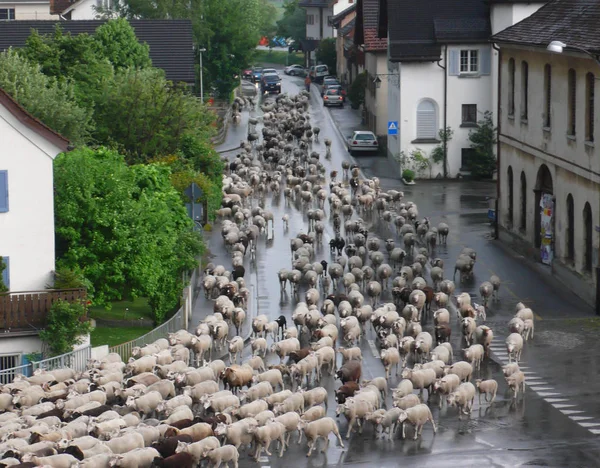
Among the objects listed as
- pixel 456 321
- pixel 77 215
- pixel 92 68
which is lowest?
pixel 456 321

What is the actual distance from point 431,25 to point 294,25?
90.4m

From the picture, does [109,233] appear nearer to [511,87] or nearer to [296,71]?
[511,87]

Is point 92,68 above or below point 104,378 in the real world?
above

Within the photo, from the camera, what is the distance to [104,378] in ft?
114

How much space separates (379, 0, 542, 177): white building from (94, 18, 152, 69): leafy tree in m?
15.0

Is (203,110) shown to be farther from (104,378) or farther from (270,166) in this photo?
(104,378)

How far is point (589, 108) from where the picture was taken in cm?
4844

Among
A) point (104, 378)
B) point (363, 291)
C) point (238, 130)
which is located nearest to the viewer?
point (104, 378)

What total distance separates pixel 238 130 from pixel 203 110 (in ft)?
102

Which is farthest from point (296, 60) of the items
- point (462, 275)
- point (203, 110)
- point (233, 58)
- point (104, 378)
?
point (104, 378)

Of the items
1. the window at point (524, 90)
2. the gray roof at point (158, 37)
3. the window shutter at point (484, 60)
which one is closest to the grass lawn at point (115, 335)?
the window at point (524, 90)

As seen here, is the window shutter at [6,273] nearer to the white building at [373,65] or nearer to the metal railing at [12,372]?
the metal railing at [12,372]

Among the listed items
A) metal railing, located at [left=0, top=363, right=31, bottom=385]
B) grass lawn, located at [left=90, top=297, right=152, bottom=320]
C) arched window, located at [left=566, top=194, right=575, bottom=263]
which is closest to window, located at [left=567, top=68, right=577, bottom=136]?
arched window, located at [left=566, top=194, right=575, bottom=263]

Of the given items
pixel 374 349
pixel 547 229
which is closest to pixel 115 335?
pixel 374 349
